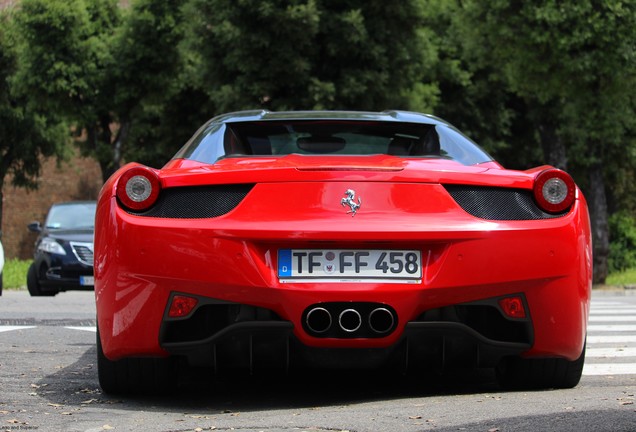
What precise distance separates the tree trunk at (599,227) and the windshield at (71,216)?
11370 mm

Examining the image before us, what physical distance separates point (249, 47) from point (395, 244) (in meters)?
27.0

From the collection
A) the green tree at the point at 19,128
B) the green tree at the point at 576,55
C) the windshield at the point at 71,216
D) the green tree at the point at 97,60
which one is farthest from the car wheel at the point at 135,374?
the green tree at the point at 19,128

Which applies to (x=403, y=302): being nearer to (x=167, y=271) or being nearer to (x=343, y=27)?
(x=167, y=271)

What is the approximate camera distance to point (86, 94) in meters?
34.7

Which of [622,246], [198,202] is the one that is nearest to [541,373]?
[198,202]

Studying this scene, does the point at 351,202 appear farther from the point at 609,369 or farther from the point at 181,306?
the point at 609,369

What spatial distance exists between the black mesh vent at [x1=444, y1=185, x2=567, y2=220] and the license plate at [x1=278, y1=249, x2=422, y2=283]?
35 cm

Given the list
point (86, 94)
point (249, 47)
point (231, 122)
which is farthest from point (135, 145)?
point (231, 122)

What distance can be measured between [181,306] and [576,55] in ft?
70.7

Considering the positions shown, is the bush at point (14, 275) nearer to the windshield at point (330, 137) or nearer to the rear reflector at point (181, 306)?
the windshield at point (330, 137)

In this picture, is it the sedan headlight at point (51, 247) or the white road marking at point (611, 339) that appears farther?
the sedan headlight at point (51, 247)

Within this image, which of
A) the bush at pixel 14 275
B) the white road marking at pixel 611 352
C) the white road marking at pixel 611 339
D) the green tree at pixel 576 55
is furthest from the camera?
the green tree at pixel 576 55

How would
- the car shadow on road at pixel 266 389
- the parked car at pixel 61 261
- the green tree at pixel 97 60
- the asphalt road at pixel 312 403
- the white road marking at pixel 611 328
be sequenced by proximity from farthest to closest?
1. the green tree at pixel 97 60
2. the parked car at pixel 61 261
3. the white road marking at pixel 611 328
4. the car shadow on road at pixel 266 389
5. the asphalt road at pixel 312 403

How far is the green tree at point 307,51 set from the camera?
3133 cm
